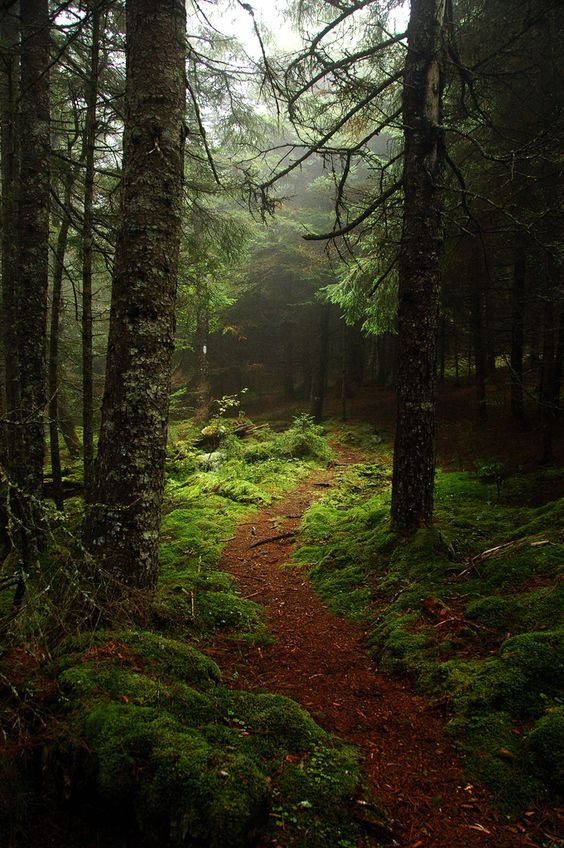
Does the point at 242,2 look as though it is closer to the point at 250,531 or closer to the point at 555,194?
the point at 555,194

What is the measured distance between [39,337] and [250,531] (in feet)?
16.4

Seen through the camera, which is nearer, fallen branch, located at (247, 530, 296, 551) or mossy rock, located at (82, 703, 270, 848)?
mossy rock, located at (82, 703, 270, 848)

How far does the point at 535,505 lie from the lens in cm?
781

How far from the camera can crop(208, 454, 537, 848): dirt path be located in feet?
7.73

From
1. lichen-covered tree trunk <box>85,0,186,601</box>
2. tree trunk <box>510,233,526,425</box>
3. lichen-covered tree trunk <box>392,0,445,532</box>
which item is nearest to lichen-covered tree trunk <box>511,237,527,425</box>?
tree trunk <box>510,233,526,425</box>

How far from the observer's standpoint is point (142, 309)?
11.8 feet

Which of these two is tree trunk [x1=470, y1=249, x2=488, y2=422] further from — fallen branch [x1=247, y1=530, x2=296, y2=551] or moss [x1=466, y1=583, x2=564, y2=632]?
moss [x1=466, y1=583, x2=564, y2=632]

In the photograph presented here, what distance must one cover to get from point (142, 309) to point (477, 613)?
4110 mm

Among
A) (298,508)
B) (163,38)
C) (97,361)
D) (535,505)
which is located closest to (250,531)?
(298,508)

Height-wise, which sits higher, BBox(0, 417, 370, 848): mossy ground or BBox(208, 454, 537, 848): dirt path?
BBox(0, 417, 370, 848): mossy ground

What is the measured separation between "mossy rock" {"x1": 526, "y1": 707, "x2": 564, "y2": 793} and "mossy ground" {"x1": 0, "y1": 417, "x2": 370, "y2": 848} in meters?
1.09

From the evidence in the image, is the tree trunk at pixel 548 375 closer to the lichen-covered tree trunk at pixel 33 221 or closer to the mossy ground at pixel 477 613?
the mossy ground at pixel 477 613

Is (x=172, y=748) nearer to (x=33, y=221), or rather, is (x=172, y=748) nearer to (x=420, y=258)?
(x=420, y=258)

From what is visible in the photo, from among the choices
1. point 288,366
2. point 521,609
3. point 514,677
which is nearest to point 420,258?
point 521,609
